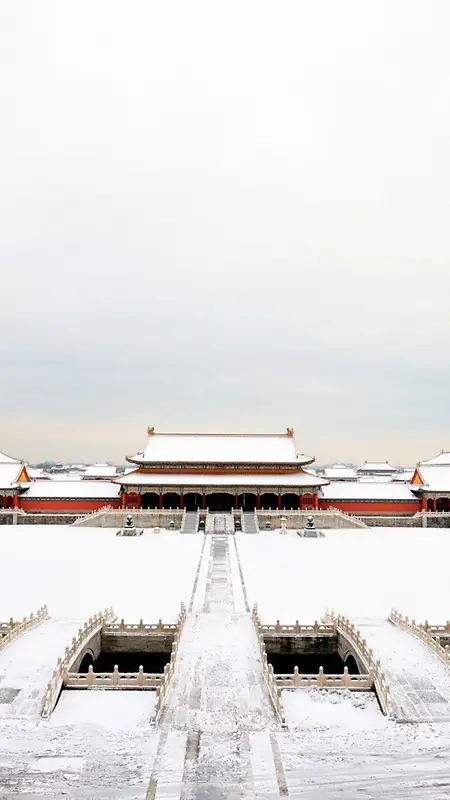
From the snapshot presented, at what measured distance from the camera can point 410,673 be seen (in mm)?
17531

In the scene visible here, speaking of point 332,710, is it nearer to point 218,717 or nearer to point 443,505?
point 218,717

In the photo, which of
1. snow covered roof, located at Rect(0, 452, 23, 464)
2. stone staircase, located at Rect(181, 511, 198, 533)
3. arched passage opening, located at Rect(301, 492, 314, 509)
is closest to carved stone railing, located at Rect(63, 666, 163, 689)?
stone staircase, located at Rect(181, 511, 198, 533)

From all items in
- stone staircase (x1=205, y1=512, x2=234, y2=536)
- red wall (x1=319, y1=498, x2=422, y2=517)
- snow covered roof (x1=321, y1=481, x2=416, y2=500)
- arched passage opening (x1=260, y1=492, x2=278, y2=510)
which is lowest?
stone staircase (x1=205, y1=512, x2=234, y2=536)

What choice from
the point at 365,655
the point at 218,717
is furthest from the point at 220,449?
the point at 218,717

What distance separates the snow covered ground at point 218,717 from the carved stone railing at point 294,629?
0.63 metres

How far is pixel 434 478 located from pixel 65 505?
3593cm

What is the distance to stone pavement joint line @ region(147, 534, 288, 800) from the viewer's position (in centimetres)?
1175

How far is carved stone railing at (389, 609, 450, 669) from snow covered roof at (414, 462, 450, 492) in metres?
29.4

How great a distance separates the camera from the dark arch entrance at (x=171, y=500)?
161 ft

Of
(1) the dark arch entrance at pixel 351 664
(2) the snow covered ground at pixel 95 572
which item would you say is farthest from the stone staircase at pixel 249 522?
(1) the dark arch entrance at pixel 351 664

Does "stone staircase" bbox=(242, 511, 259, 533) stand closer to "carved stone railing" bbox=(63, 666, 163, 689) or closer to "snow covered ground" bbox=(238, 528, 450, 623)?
"snow covered ground" bbox=(238, 528, 450, 623)

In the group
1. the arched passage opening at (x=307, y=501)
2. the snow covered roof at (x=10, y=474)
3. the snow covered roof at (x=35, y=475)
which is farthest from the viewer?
the snow covered roof at (x=35, y=475)

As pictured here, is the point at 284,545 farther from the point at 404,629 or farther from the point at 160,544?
the point at 404,629

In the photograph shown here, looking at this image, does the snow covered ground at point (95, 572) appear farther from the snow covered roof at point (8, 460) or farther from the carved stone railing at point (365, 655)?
the snow covered roof at point (8, 460)
